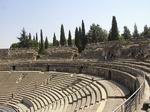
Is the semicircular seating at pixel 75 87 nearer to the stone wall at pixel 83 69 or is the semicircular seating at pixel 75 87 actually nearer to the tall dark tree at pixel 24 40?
the stone wall at pixel 83 69

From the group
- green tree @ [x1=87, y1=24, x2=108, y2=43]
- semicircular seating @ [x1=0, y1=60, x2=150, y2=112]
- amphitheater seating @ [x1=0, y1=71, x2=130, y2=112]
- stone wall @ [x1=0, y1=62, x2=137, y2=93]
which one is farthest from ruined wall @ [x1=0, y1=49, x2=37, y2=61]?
green tree @ [x1=87, y1=24, x2=108, y2=43]

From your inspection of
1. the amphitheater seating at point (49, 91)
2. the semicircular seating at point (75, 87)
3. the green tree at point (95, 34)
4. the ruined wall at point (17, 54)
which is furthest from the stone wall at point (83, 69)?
the green tree at point (95, 34)

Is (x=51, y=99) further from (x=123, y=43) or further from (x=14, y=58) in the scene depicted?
(x=14, y=58)

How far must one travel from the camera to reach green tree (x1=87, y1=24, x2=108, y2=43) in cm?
5069

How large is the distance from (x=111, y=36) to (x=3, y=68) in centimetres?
1582

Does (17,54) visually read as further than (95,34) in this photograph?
No

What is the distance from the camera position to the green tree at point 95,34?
166 feet

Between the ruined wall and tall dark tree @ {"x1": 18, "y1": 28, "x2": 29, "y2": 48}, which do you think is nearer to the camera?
the ruined wall

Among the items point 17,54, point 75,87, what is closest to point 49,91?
point 75,87

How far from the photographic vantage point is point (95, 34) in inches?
2005

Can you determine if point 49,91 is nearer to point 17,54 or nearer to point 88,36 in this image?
point 17,54

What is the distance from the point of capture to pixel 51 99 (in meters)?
22.2

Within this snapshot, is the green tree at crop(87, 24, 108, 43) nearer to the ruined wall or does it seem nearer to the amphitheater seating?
the ruined wall

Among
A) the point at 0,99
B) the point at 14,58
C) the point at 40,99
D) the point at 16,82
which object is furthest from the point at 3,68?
the point at 40,99
